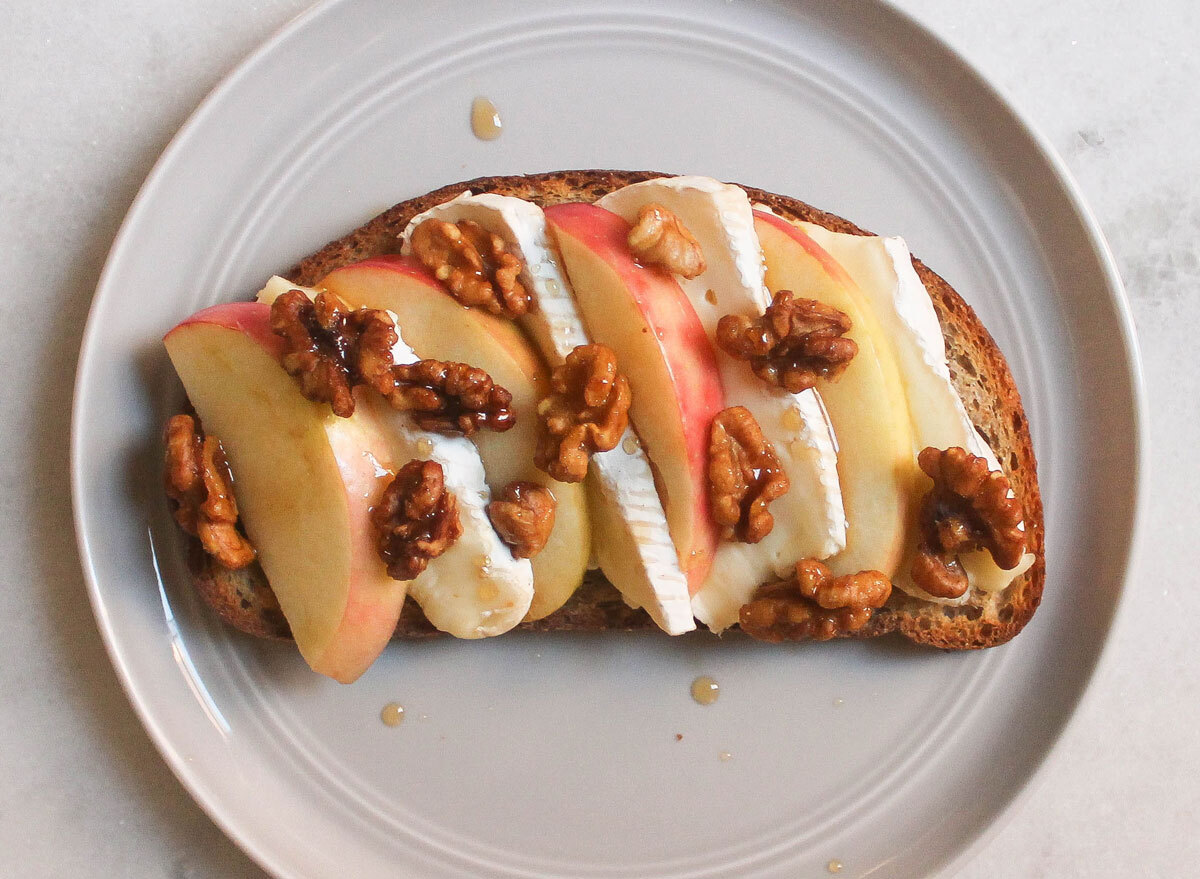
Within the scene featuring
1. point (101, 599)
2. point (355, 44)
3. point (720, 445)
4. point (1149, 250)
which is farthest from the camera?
point (1149, 250)

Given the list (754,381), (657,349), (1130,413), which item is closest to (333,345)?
(657,349)

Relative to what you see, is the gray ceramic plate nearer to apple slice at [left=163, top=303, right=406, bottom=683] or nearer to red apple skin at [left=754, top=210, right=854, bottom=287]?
apple slice at [left=163, top=303, right=406, bottom=683]

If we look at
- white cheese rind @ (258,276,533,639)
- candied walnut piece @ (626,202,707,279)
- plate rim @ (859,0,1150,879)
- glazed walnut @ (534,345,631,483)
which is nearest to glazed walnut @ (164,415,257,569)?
white cheese rind @ (258,276,533,639)

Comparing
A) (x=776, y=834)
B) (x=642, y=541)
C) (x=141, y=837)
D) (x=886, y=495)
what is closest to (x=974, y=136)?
(x=886, y=495)

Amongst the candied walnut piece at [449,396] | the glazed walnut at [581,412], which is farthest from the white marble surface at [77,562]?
the glazed walnut at [581,412]

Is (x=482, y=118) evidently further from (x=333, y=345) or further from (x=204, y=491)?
(x=204, y=491)

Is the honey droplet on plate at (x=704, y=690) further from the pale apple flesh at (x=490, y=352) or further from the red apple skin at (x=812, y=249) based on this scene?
the red apple skin at (x=812, y=249)

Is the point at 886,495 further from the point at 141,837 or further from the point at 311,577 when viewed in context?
the point at 141,837
